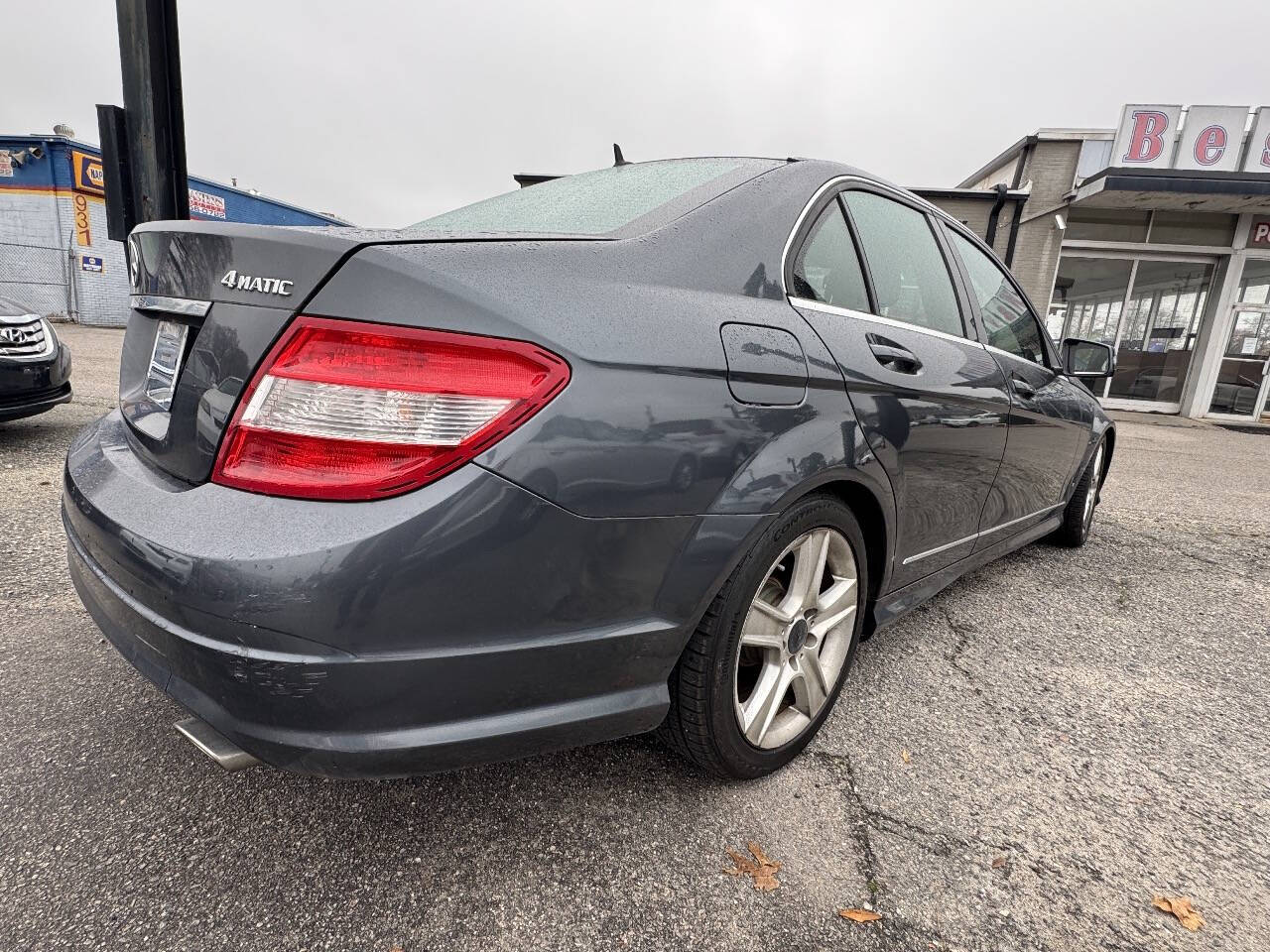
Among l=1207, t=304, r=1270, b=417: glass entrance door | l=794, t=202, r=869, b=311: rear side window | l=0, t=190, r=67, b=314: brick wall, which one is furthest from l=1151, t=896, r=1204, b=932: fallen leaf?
l=0, t=190, r=67, b=314: brick wall

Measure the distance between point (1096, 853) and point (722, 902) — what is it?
0.90 meters

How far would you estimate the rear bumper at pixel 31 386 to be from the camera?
4.25 metres

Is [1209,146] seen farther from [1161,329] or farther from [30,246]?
[30,246]

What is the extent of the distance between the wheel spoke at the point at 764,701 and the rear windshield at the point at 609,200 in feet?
3.56

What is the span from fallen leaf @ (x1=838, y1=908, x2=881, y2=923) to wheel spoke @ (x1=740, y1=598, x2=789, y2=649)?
559 millimetres

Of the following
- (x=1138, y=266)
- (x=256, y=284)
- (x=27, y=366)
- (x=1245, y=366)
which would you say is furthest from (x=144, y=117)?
(x=1245, y=366)

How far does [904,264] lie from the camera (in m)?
2.27

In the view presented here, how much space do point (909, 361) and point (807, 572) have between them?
685mm

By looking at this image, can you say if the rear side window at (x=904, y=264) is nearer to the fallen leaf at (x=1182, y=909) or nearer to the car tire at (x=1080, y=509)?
the fallen leaf at (x=1182, y=909)

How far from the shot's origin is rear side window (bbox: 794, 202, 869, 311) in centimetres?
175

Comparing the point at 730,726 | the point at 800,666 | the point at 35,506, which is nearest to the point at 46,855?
the point at 730,726

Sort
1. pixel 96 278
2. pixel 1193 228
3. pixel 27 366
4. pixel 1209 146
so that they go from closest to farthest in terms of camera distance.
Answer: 1. pixel 27 366
2. pixel 1209 146
3. pixel 1193 228
4. pixel 96 278

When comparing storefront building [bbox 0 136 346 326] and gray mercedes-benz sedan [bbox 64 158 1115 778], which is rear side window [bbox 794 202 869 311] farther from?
storefront building [bbox 0 136 346 326]

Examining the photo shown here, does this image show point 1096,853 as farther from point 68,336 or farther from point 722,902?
point 68,336
